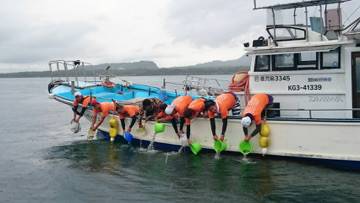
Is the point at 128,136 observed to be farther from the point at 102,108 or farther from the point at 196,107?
the point at 196,107

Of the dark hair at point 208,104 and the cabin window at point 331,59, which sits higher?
the cabin window at point 331,59

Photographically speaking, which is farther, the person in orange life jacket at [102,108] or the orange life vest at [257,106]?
the person in orange life jacket at [102,108]

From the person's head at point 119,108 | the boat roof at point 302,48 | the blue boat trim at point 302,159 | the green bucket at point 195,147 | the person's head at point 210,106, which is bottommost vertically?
the blue boat trim at point 302,159

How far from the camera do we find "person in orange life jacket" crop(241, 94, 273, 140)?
36.5 feet

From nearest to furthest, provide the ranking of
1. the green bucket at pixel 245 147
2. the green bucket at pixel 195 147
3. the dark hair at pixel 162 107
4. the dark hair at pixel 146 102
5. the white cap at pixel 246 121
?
the white cap at pixel 246 121
the green bucket at pixel 245 147
the green bucket at pixel 195 147
the dark hair at pixel 162 107
the dark hair at pixel 146 102

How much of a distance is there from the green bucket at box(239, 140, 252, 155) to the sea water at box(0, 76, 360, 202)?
1.18ft

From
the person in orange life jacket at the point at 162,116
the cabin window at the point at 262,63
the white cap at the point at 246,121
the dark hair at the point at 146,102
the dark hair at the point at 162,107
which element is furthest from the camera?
the dark hair at the point at 146,102

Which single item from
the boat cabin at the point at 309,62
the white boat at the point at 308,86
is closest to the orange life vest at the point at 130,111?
the white boat at the point at 308,86

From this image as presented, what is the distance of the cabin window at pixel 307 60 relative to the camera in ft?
37.9

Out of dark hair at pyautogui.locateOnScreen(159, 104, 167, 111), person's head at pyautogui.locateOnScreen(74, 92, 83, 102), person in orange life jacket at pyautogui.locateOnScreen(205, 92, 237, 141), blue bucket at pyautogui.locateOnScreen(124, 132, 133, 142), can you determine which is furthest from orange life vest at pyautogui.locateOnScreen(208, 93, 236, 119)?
person's head at pyautogui.locateOnScreen(74, 92, 83, 102)

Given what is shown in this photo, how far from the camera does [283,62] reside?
1195 cm

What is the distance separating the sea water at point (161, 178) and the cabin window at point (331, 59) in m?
2.46

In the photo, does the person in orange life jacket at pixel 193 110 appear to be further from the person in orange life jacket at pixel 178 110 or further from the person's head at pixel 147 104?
the person's head at pixel 147 104

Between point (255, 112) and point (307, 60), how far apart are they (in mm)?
1959
